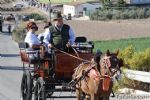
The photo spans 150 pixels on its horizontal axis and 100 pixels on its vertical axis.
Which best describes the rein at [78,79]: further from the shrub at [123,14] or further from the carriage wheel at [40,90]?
the shrub at [123,14]

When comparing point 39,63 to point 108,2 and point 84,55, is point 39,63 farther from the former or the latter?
point 108,2

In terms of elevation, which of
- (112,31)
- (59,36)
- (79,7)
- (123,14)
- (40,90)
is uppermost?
(59,36)

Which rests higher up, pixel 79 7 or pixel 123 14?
pixel 123 14

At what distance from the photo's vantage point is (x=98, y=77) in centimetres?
1027

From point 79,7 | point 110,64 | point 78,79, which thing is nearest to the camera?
point 110,64

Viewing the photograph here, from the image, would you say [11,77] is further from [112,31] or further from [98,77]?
[112,31]

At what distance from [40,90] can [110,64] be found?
3.28m

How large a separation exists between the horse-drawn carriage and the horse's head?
6.44 feet

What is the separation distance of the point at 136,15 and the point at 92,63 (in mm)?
82298

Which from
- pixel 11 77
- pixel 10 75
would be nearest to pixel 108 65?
pixel 11 77

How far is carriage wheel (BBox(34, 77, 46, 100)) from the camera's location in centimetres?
1255

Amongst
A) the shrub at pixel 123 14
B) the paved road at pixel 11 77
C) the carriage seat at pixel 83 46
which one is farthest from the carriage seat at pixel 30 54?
the shrub at pixel 123 14

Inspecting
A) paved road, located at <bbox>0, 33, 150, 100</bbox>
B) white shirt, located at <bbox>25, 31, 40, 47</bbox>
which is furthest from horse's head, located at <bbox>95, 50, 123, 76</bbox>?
paved road, located at <bbox>0, 33, 150, 100</bbox>

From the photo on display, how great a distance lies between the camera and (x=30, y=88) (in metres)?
13.5
